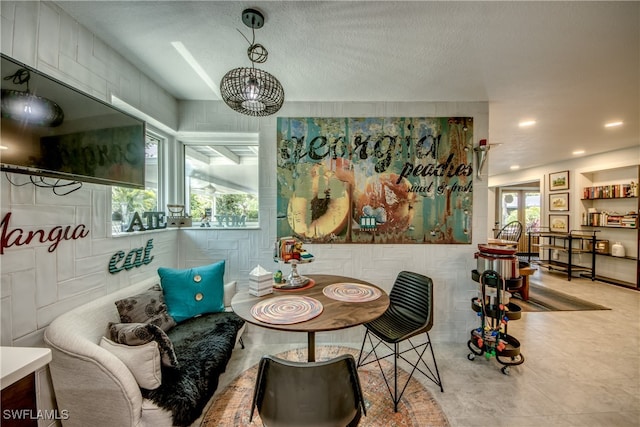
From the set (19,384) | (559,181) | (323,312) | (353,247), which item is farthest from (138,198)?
(559,181)

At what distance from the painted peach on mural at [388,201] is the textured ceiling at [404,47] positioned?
0.89 m

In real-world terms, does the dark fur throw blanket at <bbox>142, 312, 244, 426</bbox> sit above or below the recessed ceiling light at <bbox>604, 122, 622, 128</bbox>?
below

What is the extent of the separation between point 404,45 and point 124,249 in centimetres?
265

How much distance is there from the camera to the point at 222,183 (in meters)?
2.82

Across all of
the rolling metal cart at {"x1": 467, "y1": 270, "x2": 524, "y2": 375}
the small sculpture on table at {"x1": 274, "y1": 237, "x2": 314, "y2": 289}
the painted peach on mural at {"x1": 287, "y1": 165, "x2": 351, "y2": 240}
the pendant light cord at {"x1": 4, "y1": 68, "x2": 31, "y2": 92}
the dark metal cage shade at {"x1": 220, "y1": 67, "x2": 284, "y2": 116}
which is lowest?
the rolling metal cart at {"x1": 467, "y1": 270, "x2": 524, "y2": 375}

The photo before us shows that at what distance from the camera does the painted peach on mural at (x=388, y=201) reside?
2602 millimetres

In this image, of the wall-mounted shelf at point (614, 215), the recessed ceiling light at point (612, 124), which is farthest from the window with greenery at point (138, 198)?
the wall-mounted shelf at point (614, 215)

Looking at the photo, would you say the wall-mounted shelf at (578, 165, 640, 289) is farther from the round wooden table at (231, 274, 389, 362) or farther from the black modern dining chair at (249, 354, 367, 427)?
the black modern dining chair at (249, 354, 367, 427)

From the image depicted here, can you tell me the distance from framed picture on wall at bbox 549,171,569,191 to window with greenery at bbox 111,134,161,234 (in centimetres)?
795

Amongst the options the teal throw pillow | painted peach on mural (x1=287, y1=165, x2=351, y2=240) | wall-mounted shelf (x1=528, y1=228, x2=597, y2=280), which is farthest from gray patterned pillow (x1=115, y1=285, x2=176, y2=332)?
wall-mounted shelf (x1=528, y1=228, x2=597, y2=280)

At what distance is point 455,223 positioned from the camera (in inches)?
102

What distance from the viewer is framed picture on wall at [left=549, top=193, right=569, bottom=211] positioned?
5498 mm

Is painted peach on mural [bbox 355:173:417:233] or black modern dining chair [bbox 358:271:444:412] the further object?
painted peach on mural [bbox 355:173:417:233]

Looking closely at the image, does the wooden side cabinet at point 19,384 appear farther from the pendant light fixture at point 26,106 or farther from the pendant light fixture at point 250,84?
→ the pendant light fixture at point 250,84
